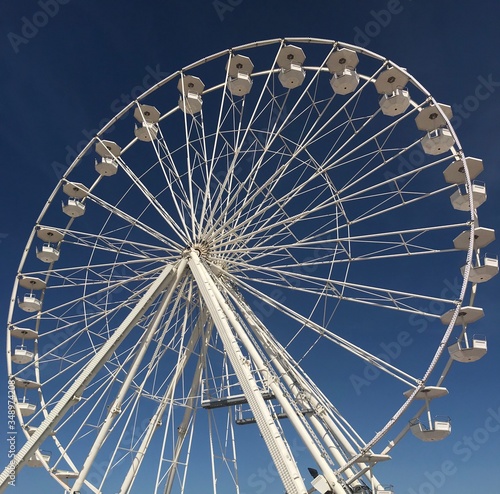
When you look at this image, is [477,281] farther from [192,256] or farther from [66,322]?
[66,322]

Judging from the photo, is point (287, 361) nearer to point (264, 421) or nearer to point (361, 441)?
point (361, 441)

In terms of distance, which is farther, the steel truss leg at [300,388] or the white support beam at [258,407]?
the steel truss leg at [300,388]

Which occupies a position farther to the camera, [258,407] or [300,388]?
[300,388]

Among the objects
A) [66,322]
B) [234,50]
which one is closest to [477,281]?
[234,50]

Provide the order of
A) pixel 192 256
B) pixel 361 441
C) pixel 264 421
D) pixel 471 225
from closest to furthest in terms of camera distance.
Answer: pixel 264 421 → pixel 361 441 → pixel 471 225 → pixel 192 256

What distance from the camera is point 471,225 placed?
15.7 metres

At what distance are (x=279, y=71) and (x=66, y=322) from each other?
12985 millimetres

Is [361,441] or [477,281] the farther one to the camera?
[477,281]

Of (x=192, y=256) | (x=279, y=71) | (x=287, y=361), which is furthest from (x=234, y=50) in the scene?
(x=287, y=361)

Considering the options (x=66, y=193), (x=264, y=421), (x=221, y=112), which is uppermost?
(x=221, y=112)

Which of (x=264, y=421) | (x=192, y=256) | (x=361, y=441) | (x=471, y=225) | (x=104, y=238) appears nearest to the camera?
(x=264, y=421)

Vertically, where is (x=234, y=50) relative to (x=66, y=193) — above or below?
above

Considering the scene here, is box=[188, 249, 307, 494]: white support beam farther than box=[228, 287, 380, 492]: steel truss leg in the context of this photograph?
No

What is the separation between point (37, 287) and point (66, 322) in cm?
287
